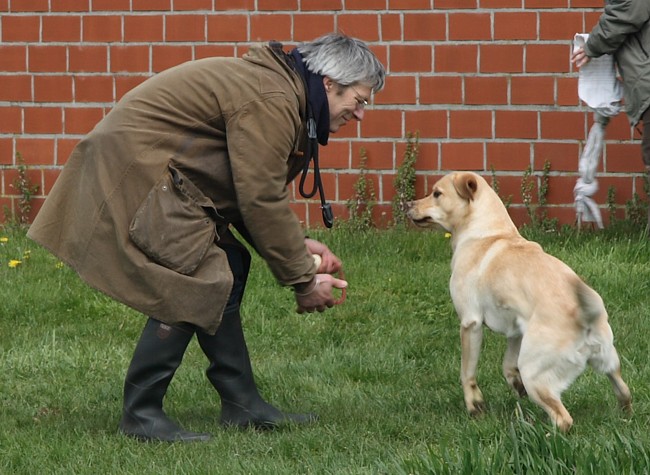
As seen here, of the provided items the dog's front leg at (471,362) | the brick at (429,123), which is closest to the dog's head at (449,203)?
the dog's front leg at (471,362)

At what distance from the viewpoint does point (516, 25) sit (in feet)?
28.4

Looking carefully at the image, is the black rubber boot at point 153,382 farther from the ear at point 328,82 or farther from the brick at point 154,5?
the brick at point 154,5

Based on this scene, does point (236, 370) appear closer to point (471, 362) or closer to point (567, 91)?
point (471, 362)

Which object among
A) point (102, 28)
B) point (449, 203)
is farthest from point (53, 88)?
point (449, 203)

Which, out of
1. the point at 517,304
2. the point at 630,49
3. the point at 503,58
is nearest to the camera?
the point at 517,304

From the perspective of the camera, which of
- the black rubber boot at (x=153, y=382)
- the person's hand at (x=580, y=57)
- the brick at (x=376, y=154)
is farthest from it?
the brick at (x=376, y=154)

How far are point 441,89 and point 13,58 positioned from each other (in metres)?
3.21

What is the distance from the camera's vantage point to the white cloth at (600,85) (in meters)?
8.12

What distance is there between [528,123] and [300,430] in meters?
4.10

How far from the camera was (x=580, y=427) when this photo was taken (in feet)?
16.6

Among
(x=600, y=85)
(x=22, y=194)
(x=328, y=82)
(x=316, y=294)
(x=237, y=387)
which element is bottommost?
(x=237, y=387)

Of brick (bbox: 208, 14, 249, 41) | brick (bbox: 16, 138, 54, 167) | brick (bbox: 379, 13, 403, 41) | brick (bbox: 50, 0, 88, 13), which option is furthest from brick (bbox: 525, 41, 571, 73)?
brick (bbox: 16, 138, 54, 167)

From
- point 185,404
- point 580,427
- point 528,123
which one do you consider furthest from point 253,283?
point 580,427

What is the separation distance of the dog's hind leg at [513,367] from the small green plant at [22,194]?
4.86 meters
